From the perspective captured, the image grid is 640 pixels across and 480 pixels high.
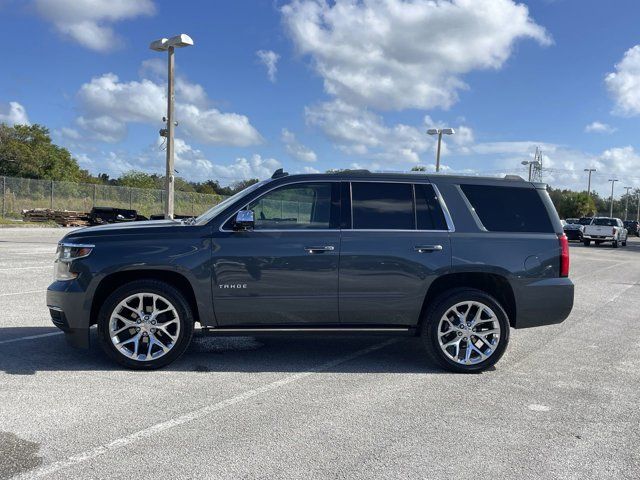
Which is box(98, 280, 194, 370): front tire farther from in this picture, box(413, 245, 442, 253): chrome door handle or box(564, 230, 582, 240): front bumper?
box(564, 230, 582, 240): front bumper

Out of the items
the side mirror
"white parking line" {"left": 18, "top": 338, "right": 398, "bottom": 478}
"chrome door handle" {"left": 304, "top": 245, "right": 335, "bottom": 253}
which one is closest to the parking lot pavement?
"white parking line" {"left": 18, "top": 338, "right": 398, "bottom": 478}

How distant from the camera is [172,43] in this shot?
19.7 metres

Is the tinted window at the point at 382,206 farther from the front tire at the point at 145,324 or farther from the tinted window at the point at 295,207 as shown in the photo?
the front tire at the point at 145,324

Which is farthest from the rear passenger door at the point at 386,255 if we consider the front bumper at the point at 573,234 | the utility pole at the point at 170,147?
the front bumper at the point at 573,234

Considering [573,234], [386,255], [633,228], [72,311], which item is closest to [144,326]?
[72,311]

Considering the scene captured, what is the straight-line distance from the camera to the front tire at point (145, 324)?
517 cm

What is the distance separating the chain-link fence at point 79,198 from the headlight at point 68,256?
104 feet

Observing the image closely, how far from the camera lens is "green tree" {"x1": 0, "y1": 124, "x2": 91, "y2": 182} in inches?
1887

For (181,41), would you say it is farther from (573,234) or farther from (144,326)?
(573,234)

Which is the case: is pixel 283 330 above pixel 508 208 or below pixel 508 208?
below

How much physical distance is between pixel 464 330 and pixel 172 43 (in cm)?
1740

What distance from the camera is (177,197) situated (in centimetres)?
4200

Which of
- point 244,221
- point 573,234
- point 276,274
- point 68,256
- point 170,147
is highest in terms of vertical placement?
point 170,147

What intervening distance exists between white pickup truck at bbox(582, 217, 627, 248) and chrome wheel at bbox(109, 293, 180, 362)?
32.6m
